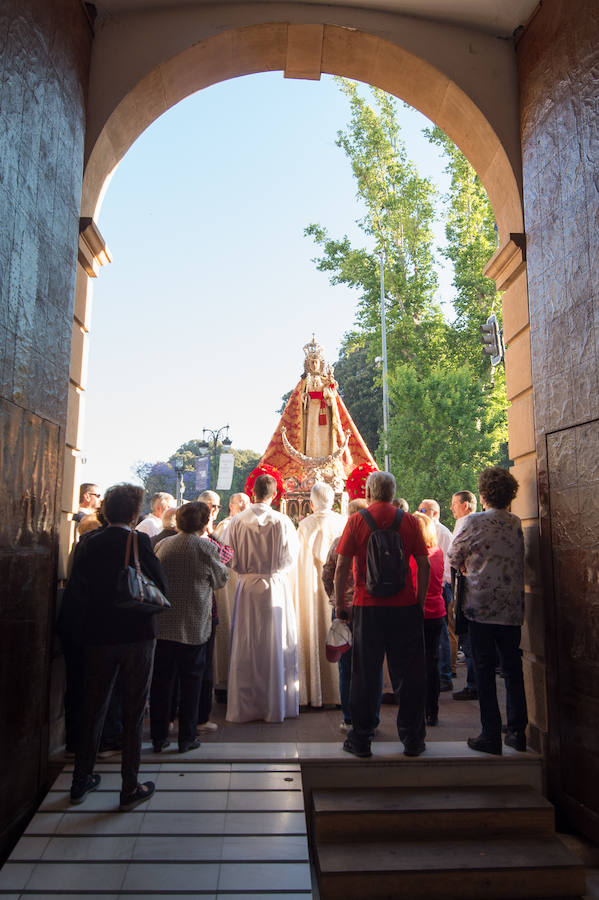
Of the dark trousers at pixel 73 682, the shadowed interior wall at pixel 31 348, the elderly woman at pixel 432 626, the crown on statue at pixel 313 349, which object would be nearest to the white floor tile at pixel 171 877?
the shadowed interior wall at pixel 31 348

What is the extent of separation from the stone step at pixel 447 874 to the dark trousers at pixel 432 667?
1574 mm

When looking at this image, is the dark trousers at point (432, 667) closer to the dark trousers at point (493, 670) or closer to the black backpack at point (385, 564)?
the dark trousers at point (493, 670)

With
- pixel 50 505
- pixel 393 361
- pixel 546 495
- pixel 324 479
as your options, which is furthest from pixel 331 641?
pixel 393 361

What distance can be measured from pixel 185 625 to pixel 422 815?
1.84 meters

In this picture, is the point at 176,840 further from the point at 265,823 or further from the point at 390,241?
the point at 390,241

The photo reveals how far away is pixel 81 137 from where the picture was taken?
488 cm

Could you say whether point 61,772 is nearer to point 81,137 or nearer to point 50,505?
point 50,505

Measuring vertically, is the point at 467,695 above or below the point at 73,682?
below

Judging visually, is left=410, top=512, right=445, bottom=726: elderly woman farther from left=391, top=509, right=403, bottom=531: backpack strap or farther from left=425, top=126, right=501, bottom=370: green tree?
left=425, top=126, right=501, bottom=370: green tree

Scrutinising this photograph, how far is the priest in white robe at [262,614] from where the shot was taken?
17.8ft

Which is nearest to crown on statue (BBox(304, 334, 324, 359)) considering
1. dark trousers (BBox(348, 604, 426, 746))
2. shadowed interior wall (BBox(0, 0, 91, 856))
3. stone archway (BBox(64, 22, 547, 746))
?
stone archway (BBox(64, 22, 547, 746))

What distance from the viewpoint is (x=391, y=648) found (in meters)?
4.23

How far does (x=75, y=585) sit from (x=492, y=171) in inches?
183

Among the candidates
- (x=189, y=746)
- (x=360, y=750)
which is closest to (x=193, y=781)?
(x=189, y=746)
